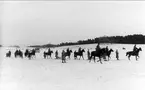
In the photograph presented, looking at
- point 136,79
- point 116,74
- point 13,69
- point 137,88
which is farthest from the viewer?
point 116,74

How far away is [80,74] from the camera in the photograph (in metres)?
12.5

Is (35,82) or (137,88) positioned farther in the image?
(35,82)

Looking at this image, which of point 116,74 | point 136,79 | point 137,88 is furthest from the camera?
point 116,74

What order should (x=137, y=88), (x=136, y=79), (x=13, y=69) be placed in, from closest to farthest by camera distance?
(x=137, y=88), (x=136, y=79), (x=13, y=69)

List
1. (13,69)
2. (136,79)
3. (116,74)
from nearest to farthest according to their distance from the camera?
(136,79) < (13,69) < (116,74)
